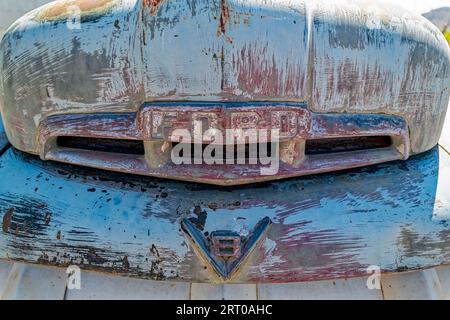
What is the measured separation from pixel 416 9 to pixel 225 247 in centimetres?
103

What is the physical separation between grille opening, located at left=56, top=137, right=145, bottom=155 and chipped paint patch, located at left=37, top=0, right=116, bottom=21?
12.1 inches

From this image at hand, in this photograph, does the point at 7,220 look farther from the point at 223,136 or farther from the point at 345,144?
the point at 345,144

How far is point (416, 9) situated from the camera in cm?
155

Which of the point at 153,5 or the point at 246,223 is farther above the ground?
the point at 153,5

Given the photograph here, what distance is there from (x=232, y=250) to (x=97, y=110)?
46 cm

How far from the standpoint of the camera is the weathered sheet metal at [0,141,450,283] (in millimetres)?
1159

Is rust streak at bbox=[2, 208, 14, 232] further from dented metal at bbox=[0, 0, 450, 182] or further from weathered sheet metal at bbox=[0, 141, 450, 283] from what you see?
dented metal at bbox=[0, 0, 450, 182]

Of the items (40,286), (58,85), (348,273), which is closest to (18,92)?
(58,85)

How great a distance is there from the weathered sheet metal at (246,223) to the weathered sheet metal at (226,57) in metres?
0.21

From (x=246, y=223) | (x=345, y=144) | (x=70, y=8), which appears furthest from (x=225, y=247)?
(x=70, y=8)

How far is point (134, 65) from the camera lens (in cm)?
104

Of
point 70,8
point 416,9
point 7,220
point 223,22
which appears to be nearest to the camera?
point 223,22

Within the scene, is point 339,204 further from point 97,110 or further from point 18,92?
point 18,92

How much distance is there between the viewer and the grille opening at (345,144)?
3.98 ft
